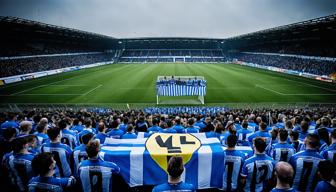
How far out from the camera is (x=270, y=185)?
4953mm

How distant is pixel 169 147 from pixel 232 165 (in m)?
1.40

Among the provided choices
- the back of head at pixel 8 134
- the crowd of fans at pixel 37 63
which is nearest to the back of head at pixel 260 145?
the back of head at pixel 8 134

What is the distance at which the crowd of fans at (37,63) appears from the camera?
43.2m

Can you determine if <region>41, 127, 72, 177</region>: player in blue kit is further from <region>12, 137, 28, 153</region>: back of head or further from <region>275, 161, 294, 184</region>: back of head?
<region>275, 161, 294, 184</region>: back of head

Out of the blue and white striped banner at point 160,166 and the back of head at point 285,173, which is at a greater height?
the back of head at point 285,173

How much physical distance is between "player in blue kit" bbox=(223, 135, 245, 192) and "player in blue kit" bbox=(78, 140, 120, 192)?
240 cm

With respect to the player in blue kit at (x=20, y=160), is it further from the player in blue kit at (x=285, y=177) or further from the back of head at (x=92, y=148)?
the player in blue kit at (x=285, y=177)

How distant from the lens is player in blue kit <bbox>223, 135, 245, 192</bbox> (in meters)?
4.92

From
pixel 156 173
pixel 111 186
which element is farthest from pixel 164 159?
pixel 111 186

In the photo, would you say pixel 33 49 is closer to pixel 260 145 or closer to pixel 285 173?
pixel 260 145

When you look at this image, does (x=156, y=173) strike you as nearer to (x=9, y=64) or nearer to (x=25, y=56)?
(x=9, y=64)

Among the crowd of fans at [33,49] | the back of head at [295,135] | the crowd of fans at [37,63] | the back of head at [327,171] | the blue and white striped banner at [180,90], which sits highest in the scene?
the crowd of fans at [33,49]

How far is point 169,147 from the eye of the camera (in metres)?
5.02

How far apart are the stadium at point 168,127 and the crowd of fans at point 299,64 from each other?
0.95 feet
